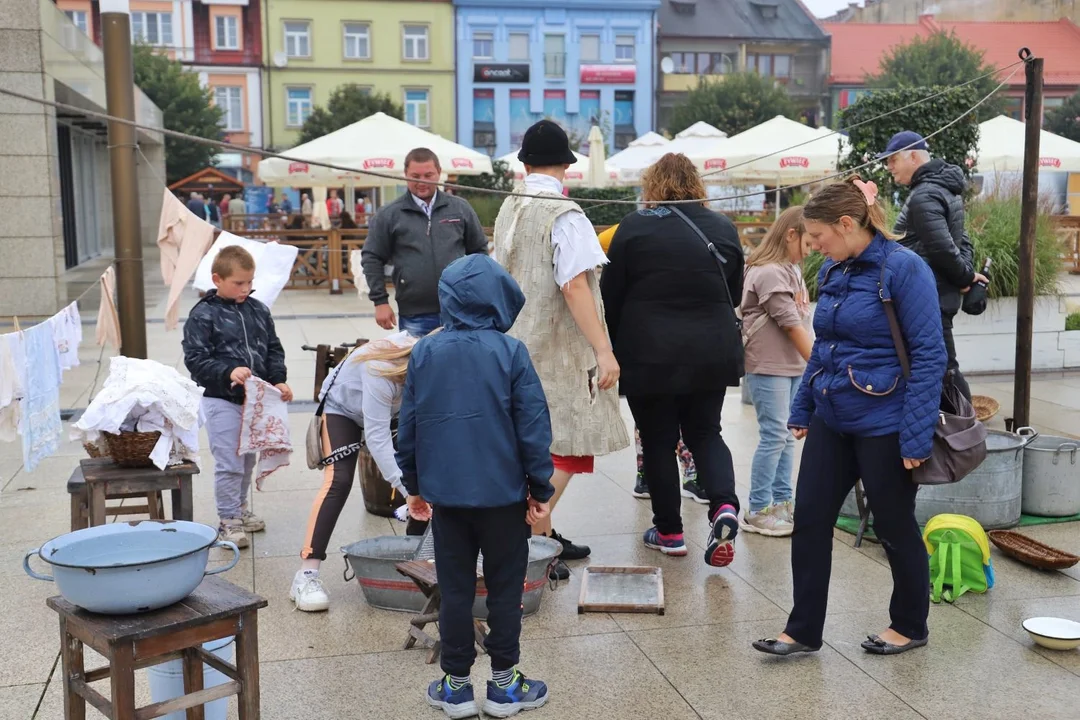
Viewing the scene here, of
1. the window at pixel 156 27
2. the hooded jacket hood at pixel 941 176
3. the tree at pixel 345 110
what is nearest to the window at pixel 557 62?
the tree at pixel 345 110

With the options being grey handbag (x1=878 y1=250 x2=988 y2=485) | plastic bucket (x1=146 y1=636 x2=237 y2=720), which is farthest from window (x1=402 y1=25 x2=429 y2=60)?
plastic bucket (x1=146 y1=636 x2=237 y2=720)

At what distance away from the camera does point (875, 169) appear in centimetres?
1177

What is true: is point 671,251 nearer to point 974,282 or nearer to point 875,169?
point 974,282

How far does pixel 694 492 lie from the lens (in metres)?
6.49

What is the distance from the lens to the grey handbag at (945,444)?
3957 mm

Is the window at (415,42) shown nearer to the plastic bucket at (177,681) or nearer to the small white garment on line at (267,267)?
the small white garment on line at (267,267)

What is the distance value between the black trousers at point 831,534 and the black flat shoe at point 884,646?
0.03 metres

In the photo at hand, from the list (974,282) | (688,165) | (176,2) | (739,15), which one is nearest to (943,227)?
(974,282)

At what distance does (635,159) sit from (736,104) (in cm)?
2649

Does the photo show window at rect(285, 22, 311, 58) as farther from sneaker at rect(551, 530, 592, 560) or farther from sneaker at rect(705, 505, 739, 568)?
sneaker at rect(705, 505, 739, 568)

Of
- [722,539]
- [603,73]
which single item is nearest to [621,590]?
[722,539]

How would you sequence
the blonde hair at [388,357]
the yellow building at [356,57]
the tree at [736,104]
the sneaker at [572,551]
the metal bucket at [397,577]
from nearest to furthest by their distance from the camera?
the blonde hair at [388,357]
the metal bucket at [397,577]
the sneaker at [572,551]
the tree at [736,104]
the yellow building at [356,57]

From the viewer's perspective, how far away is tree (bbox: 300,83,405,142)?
45.3 meters

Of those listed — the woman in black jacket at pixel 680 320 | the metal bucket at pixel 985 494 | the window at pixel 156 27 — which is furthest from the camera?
the window at pixel 156 27
